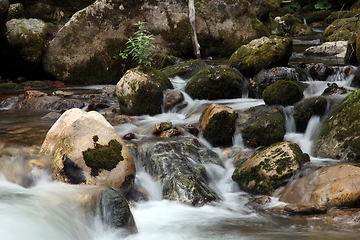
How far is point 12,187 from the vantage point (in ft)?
18.4

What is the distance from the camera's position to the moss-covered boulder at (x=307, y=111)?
7332 millimetres

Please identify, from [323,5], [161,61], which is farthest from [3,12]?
[323,5]

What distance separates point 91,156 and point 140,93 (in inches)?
123

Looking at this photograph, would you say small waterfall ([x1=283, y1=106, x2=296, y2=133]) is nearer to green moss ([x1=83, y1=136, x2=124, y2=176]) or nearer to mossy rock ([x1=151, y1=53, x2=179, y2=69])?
green moss ([x1=83, y1=136, x2=124, y2=176])

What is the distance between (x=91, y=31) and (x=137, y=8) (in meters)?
1.65

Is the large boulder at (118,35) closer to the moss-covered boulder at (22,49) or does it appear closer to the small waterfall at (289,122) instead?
the moss-covered boulder at (22,49)

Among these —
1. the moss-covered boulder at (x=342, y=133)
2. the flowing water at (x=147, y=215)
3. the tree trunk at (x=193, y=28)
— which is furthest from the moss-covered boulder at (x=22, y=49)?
the moss-covered boulder at (x=342, y=133)

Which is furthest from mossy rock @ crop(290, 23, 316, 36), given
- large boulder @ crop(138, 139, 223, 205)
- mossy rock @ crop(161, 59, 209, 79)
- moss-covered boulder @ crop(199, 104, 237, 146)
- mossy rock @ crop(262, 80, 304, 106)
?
large boulder @ crop(138, 139, 223, 205)

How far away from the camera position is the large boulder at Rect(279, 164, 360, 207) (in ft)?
16.5

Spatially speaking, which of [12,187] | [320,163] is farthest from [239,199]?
[12,187]

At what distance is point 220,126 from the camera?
726cm

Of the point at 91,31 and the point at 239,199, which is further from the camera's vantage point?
the point at 91,31

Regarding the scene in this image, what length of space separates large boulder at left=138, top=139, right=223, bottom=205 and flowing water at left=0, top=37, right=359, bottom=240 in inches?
4.6

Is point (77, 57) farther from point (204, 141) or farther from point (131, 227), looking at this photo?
point (131, 227)
